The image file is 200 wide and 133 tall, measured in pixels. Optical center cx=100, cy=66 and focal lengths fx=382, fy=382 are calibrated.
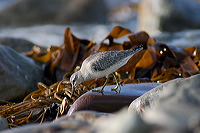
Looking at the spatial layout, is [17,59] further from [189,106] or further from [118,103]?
[189,106]

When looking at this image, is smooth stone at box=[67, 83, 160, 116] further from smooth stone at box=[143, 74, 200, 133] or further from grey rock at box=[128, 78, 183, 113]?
smooth stone at box=[143, 74, 200, 133]

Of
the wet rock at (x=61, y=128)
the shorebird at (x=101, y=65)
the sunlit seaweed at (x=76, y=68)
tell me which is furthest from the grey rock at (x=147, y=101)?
the wet rock at (x=61, y=128)

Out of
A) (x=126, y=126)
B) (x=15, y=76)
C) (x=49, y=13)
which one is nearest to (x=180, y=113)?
(x=126, y=126)

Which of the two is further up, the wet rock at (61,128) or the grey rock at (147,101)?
the wet rock at (61,128)

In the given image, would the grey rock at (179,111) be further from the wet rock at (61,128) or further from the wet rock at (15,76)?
the wet rock at (15,76)

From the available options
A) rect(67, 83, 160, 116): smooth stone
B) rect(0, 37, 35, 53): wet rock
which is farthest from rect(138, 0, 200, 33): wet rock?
rect(67, 83, 160, 116): smooth stone

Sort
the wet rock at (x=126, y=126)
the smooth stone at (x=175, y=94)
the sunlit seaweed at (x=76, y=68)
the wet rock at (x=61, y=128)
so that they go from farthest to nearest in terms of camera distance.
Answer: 1. the sunlit seaweed at (x=76, y=68)
2. the smooth stone at (x=175, y=94)
3. the wet rock at (x=61, y=128)
4. the wet rock at (x=126, y=126)

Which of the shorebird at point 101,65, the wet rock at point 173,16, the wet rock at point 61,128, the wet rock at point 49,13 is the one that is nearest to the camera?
the wet rock at point 61,128
